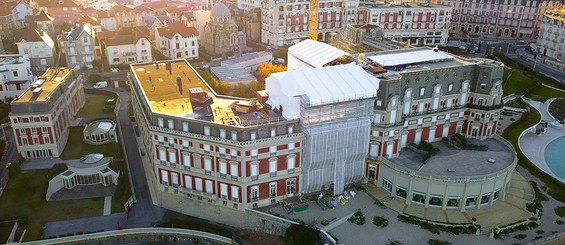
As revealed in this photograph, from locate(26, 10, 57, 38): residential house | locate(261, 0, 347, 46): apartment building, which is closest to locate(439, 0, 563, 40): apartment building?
locate(261, 0, 347, 46): apartment building

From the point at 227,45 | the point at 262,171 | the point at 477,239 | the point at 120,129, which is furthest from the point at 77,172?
the point at 227,45

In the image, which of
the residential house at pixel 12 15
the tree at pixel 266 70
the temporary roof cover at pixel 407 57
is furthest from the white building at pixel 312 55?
the residential house at pixel 12 15

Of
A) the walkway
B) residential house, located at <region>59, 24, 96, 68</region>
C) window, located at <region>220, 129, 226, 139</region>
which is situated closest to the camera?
window, located at <region>220, 129, 226, 139</region>

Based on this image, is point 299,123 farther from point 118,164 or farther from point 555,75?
point 555,75

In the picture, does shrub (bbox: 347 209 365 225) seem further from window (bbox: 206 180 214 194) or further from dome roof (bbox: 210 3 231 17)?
dome roof (bbox: 210 3 231 17)

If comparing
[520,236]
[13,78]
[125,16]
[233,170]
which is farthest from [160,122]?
[125,16]

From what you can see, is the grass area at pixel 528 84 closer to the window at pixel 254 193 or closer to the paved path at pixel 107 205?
the window at pixel 254 193

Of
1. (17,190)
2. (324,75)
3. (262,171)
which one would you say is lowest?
(17,190)

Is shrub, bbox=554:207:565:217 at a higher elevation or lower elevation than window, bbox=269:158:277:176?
lower
